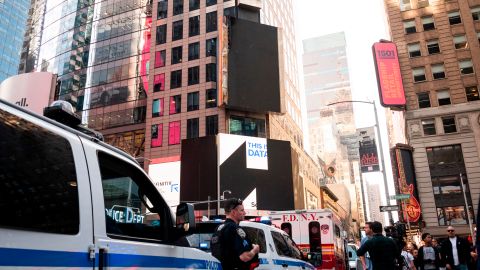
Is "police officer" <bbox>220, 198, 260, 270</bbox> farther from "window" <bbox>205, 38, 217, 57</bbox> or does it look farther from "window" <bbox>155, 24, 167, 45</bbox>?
"window" <bbox>155, 24, 167, 45</bbox>

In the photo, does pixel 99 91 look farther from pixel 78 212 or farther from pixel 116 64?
pixel 78 212

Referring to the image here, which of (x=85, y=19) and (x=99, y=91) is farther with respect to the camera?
(x=85, y=19)

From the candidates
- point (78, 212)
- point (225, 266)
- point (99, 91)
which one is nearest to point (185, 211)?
point (78, 212)

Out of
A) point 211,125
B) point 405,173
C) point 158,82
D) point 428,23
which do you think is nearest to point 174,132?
point 211,125

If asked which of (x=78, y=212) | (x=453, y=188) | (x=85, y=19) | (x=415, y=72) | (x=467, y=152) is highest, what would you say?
(x=85, y=19)

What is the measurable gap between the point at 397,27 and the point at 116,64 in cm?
3567

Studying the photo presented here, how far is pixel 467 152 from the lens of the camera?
4153cm

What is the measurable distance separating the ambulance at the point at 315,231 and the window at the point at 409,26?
3893cm

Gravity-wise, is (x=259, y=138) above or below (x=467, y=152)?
above

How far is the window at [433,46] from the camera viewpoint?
4638 centimetres

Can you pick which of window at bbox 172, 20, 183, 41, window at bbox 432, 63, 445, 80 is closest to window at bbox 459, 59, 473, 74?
window at bbox 432, 63, 445, 80

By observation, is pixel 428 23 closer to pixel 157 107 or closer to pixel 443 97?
pixel 443 97

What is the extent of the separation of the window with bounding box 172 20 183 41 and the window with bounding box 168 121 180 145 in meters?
11.5

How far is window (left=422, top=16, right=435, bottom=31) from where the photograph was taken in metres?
47.4
